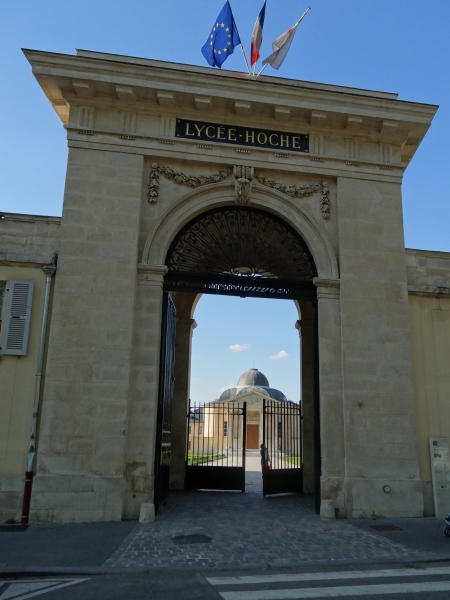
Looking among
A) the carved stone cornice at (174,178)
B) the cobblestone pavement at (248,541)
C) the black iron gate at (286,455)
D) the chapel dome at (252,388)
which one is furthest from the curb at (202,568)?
the chapel dome at (252,388)

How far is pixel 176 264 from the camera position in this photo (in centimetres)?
1063

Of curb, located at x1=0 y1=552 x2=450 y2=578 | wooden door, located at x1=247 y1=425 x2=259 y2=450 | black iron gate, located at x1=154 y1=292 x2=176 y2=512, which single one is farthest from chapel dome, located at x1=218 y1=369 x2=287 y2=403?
curb, located at x1=0 y1=552 x2=450 y2=578

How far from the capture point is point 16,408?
29.8 ft

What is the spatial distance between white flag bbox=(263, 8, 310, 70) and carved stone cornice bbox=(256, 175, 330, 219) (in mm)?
3067

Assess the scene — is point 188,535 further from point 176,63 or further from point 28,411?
point 176,63

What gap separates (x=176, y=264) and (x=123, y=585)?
6398 millimetres

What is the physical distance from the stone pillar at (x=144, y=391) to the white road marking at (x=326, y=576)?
3.62 meters

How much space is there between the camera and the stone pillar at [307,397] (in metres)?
13.3

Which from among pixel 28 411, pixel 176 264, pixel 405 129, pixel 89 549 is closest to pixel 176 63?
pixel 176 264

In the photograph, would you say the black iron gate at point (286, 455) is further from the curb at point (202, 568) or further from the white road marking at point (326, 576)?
the white road marking at point (326, 576)

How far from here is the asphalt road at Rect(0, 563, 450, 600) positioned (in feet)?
16.9

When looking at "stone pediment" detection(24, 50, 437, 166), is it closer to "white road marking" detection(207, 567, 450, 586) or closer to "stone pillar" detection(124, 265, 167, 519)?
"stone pillar" detection(124, 265, 167, 519)

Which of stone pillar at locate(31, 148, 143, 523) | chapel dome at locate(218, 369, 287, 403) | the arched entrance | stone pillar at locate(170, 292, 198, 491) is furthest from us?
chapel dome at locate(218, 369, 287, 403)

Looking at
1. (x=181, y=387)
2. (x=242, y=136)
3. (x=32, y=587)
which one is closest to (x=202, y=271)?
(x=242, y=136)
